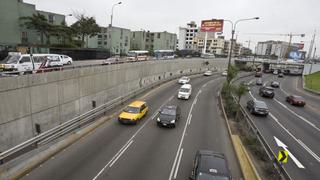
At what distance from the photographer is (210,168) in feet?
33.3

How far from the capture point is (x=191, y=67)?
61.3 metres

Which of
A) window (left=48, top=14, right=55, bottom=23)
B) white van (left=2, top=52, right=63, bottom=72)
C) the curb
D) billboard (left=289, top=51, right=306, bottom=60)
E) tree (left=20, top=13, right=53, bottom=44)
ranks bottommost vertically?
the curb

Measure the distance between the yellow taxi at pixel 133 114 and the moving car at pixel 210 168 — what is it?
8.86 metres

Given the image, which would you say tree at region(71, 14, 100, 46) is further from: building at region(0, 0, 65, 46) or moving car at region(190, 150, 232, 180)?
moving car at region(190, 150, 232, 180)

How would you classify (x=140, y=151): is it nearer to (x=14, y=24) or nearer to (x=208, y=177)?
(x=208, y=177)

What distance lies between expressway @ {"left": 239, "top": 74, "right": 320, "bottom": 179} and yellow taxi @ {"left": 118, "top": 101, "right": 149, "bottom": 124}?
11.1 metres

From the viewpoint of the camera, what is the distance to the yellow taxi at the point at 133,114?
18.8 metres

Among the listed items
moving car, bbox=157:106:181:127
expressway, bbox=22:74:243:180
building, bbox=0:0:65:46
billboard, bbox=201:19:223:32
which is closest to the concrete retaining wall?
expressway, bbox=22:74:243:180

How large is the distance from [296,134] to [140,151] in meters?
14.4

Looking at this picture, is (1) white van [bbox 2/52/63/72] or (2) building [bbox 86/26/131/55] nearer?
(1) white van [bbox 2/52/63/72]

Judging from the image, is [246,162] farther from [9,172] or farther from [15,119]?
[15,119]

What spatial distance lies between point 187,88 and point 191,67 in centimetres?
3116

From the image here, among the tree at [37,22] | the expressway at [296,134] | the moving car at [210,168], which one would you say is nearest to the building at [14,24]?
the tree at [37,22]

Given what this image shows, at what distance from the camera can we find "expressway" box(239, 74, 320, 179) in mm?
13539
